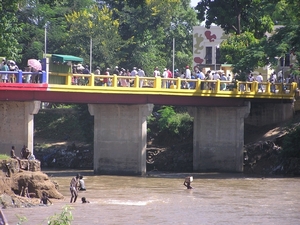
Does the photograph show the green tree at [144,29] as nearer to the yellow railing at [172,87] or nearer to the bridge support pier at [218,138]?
the bridge support pier at [218,138]

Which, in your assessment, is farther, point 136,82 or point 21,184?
point 136,82

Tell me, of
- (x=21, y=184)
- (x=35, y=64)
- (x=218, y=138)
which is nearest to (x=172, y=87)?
(x=218, y=138)

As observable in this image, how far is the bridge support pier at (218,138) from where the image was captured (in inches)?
2093

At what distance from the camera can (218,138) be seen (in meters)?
53.8

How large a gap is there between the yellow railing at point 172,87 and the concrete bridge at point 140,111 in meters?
0.05

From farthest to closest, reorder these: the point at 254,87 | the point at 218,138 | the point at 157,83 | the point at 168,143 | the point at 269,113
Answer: the point at 168,143 → the point at 269,113 → the point at 218,138 → the point at 254,87 → the point at 157,83

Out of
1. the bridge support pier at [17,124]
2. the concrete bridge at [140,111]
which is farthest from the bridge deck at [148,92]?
the bridge support pier at [17,124]

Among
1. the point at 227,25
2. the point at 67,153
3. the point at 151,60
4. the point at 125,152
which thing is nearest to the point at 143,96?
the point at 125,152

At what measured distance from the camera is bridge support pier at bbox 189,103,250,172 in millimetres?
53156

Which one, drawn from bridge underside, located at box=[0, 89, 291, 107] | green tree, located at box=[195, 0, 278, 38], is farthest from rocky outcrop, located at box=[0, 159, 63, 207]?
green tree, located at box=[195, 0, 278, 38]

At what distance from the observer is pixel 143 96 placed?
49719mm

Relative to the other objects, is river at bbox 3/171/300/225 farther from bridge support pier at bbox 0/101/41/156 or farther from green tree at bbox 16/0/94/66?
green tree at bbox 16/0/94/66

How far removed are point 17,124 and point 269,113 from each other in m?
17.6

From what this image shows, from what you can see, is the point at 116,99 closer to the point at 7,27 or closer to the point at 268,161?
the point at 268,161
